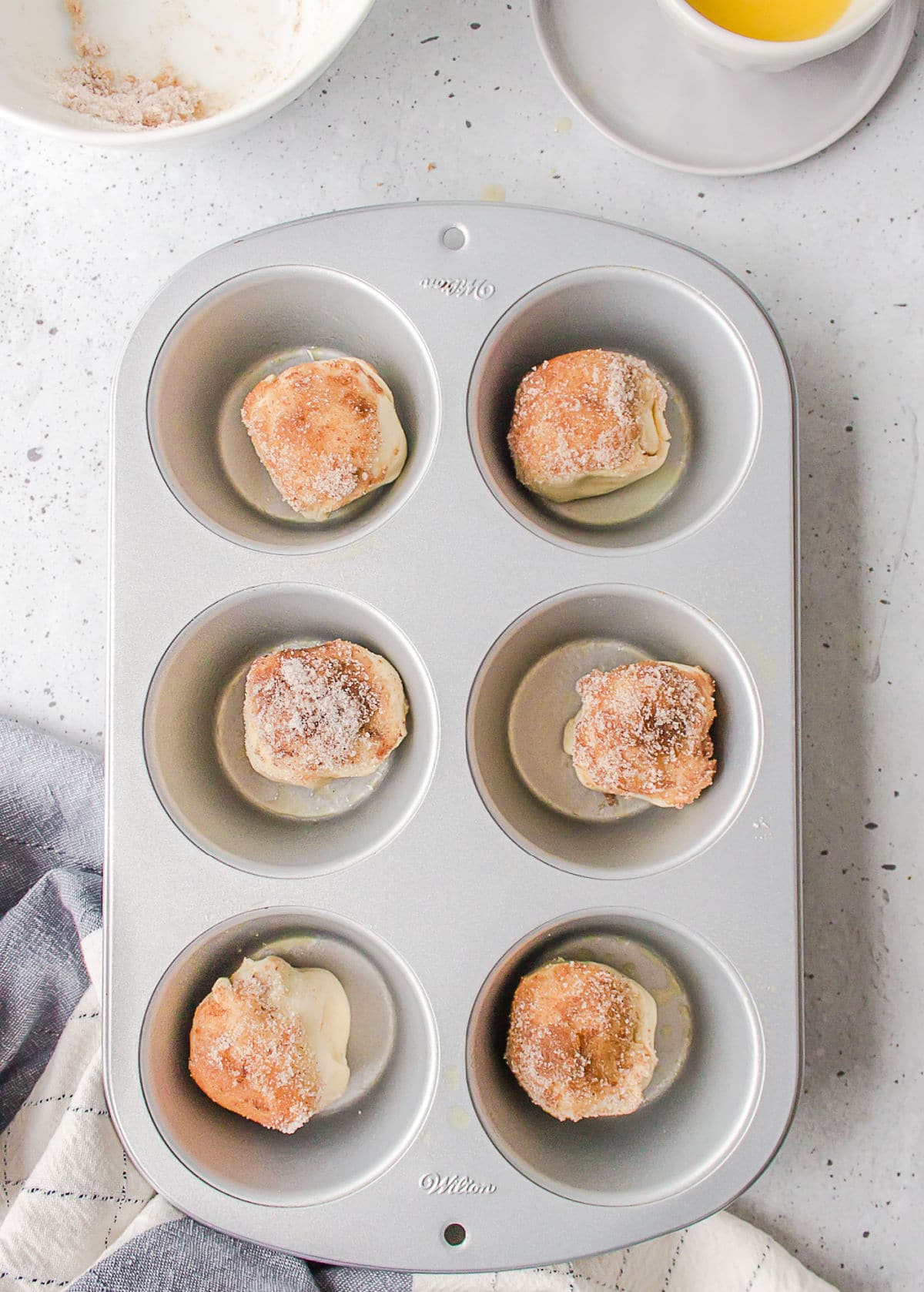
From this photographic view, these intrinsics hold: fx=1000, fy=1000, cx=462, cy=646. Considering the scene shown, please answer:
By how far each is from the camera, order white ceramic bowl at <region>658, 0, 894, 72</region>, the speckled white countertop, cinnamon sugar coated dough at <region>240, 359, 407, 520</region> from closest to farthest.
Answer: white ceramic bowl at <region>658, 0, 894, 72</region> < cinnamon sugar coated dough at <region>240, 359, 407, 520</region> < the speckled white countertop

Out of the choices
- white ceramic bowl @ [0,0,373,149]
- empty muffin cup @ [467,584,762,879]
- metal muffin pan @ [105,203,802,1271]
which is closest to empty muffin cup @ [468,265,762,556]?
metal muffin pan @ [105,203,802,1271]

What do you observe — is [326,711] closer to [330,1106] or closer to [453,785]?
[453,785]

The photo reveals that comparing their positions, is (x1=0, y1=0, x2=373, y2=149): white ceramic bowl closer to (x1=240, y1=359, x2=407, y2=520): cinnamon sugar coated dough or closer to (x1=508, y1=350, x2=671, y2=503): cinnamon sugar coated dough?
(x1=240, y1=359, x2=407, y2=520): cinnamon sugar coated dough

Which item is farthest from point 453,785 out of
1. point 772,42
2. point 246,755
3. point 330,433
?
point 772,42

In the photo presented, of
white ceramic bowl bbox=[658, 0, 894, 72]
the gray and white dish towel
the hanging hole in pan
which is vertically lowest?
the gray and white dish towel

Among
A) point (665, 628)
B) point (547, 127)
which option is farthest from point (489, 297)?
point (665, 628)

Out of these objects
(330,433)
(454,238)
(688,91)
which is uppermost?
(688,91)

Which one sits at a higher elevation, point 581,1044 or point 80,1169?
point 581,1044
